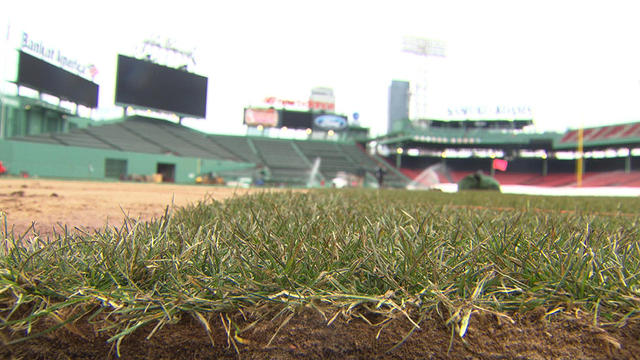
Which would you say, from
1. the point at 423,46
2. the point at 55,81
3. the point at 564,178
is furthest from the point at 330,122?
the point at 55,81

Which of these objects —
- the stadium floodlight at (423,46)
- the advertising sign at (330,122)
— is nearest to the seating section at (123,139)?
the advertising sign at (330,122)

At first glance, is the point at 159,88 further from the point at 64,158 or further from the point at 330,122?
the point at 330,122

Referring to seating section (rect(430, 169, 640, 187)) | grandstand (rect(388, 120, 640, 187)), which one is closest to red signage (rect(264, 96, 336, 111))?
grandstand (rect(388, 120, 640, 187))

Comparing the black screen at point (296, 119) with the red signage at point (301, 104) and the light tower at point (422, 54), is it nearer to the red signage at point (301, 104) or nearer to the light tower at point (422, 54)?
the red signage at point (301, 104)

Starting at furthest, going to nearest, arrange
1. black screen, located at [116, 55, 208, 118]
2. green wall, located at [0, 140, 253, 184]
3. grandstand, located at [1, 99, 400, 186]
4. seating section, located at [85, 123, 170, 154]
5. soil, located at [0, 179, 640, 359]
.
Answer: black screen, located at [116, 55, 208, 118], seating section, located at [85, 123, 170, 154], grandstand, located at [1, 99, 400, 186], green wall, located at [0, 140, 253, 184], soil, located at [0, 179, 640, 359]

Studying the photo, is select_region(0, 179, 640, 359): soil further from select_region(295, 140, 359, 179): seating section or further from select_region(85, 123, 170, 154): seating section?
select_region(295, 140, 359, 179): seating section

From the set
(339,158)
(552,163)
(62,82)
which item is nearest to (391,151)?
(339,158)
